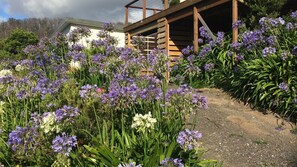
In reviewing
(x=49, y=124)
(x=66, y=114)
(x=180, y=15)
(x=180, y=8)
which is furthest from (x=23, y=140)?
(x=180, y=15)

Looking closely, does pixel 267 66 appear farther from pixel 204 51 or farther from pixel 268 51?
pixel 204 51

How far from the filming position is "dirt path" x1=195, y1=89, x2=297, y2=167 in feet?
14.1

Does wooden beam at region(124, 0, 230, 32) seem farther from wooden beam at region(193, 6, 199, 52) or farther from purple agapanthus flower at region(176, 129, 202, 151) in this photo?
purple agapanthus flower at region(176, 129, 202, 151)

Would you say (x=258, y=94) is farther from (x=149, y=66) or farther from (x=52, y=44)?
(x=52, y=44)

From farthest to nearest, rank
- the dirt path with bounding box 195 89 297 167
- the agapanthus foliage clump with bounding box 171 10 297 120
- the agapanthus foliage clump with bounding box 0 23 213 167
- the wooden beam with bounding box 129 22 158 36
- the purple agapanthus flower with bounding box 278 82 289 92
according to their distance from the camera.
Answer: the wooden beam with bounding box 129 22 158 36 → the agapanthus foliage clump with bounding box 171 10 297 120 → the purple agapanthus flower with bounding box 278 82 289 92 → the dirt path with bounding box 195 89 297 167 → the agapanthus foliage clump with bounding box 0 23 213 167

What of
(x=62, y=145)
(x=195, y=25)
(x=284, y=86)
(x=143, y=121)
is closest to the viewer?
(x=62, y=145)

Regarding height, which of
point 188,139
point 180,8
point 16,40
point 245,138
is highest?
point 16,40

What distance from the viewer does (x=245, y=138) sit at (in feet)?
16.0

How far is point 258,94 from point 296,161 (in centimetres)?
218

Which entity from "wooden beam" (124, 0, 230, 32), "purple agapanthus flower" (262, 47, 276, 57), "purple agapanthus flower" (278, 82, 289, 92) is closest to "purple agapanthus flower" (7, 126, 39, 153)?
"purple agapanthus flower" (278, 82, 289, 92)

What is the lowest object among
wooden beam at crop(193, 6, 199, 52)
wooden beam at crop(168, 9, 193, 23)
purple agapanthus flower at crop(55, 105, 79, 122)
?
purple agapanthus flower at crop(55, 105, 79, 122)

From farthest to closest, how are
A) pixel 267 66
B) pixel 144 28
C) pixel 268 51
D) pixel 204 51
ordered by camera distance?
1. pixel 144 28
2. pixel 204 51
3. pixel 267 66
4. pixel 268 51

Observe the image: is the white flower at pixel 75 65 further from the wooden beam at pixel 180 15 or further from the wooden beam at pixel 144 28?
the wooden beam at pixel 144 28

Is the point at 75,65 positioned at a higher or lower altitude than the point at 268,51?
lower
